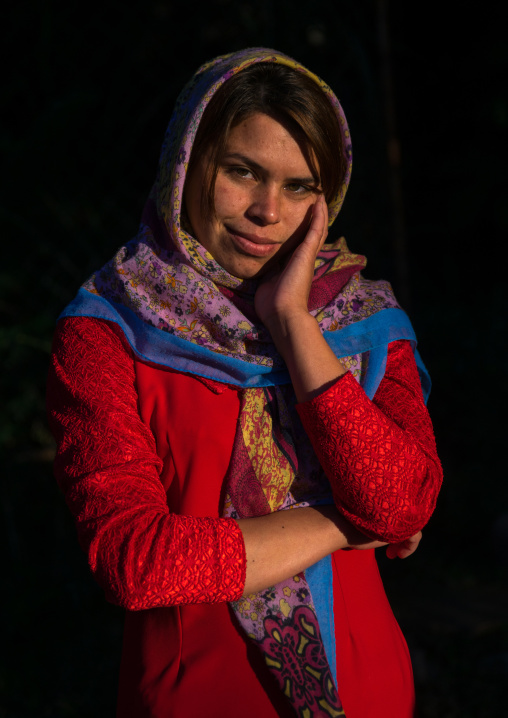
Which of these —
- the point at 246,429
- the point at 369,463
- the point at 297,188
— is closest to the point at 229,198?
the point at 297,188

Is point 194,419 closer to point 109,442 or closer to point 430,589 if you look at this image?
point 109,442

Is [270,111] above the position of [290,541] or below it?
above

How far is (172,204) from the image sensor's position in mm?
1610

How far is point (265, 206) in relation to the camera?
59.2 inches

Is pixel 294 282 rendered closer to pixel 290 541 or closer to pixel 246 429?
pixel 246 429

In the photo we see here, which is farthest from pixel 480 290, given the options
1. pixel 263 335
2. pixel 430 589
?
pixel 263 335

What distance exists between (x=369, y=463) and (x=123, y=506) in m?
0.50

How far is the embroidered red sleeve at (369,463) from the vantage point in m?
1.32

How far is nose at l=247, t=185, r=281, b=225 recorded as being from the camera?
1503 millimetres

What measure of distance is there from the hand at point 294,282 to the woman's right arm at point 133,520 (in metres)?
0.35

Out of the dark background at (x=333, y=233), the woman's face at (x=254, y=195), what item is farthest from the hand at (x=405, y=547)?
the dark background at (x=333, y=233)

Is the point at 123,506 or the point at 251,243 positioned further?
the point at 251,243

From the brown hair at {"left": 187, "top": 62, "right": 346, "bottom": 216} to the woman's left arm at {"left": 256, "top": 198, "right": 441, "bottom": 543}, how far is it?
35 cm

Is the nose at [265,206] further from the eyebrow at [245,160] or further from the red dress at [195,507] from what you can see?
the red dress at [195,507]
